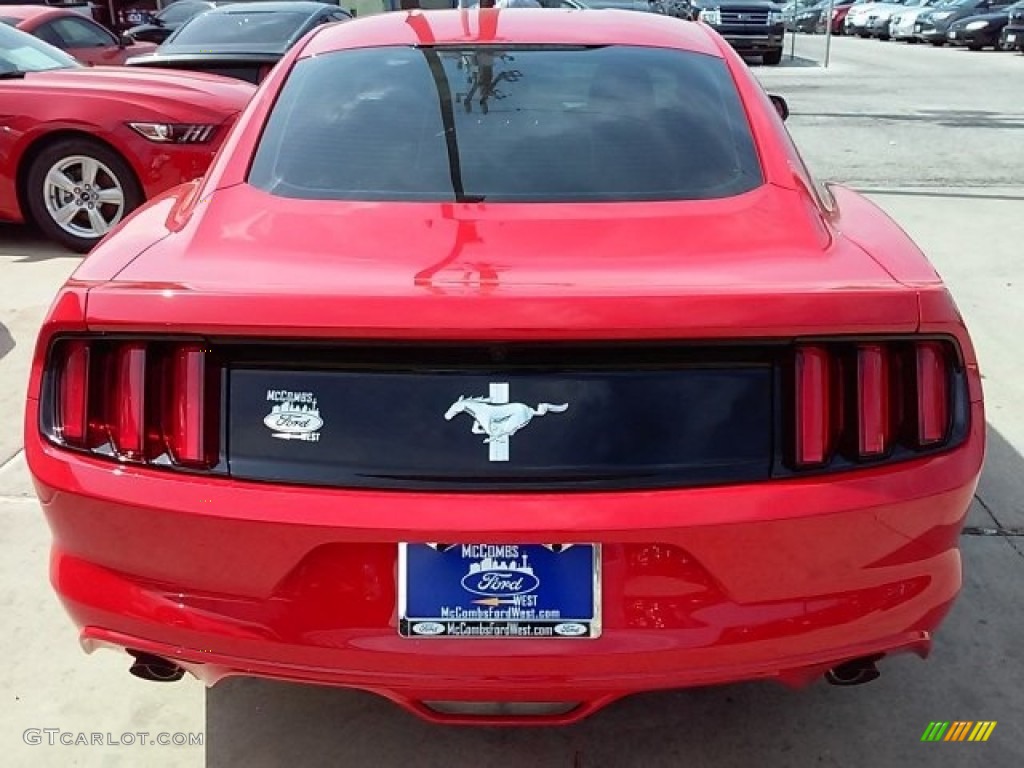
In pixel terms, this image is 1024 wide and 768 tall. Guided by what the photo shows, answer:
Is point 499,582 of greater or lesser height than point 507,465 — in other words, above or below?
below

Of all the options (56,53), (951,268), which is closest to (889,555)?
(951,268)

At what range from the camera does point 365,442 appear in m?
1.98

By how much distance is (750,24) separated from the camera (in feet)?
68.2

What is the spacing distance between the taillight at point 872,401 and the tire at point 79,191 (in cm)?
541

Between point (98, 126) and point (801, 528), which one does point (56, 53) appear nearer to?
point (98, 126)

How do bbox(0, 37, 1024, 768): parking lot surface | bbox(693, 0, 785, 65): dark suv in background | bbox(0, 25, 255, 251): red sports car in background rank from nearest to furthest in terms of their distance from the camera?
bbox(0, 37, 1024, 768): parking lot surface < bbox(0, 25, 255, 251): red sports car in background < bbox(693, 0, 785, 65): dark suv in background

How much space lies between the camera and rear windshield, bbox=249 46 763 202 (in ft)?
8.41

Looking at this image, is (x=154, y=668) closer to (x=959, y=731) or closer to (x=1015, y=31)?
(x=959, y=731)

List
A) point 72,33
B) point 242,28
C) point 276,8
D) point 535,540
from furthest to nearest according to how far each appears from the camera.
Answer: point 72,33 < point 276,8 < point 242,28 < point 535,540

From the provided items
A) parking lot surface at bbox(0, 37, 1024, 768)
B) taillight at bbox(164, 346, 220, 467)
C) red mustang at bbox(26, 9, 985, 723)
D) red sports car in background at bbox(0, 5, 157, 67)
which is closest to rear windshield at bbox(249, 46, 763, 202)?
red mustang at bbox(26, 9, 985, 723)

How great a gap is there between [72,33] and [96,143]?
4.73 m

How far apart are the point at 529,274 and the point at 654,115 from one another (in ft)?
3.33

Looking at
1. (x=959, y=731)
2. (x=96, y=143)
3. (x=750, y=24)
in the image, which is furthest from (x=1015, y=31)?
(x=959, y=731)

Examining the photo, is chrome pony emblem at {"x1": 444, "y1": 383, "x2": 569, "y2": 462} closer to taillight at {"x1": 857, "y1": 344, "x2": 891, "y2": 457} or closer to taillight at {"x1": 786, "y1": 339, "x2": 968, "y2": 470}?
taillight at {"x1": 786, "y1": 339, "x2": 968, "y2": 470}
